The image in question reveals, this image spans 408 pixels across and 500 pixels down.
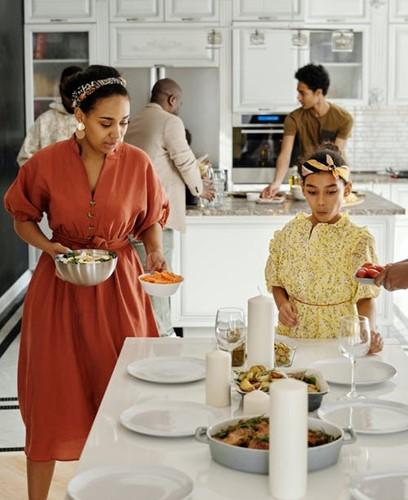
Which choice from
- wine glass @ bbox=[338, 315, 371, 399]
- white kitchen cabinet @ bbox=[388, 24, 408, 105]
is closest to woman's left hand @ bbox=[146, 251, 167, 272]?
wine glass @ bbox=[338, 315, 371, 399]

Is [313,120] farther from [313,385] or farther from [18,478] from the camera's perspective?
[313,385]

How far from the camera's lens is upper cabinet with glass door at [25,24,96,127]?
8.18 metres

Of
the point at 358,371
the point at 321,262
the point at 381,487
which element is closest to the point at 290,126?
the point at 321,262

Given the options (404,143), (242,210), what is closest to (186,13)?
(404,143)

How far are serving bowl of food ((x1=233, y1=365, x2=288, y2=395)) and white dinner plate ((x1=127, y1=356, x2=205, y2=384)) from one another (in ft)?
0.72

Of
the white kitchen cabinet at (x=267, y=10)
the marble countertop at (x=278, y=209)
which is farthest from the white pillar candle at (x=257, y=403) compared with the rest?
the white kitchen cabinet at (x=267, y=10)

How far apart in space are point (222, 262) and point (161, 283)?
120 inches

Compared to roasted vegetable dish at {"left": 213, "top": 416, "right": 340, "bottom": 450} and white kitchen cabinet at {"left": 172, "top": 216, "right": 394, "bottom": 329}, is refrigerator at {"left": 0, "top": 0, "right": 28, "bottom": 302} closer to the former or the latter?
white kitchen cabinet at {"left": 172, "top": 216, "right": 394, "bottom": 329}

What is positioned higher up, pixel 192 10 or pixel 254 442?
pixel 192 10

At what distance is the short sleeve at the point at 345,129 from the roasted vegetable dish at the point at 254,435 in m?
4.27

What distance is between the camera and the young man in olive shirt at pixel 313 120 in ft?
20.1

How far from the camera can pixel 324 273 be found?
334 cm

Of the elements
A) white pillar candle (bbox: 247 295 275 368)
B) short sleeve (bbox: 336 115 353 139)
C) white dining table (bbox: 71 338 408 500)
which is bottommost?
white dining table (bbox: 71 338 408 500)

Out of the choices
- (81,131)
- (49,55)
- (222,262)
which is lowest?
(222,262)
